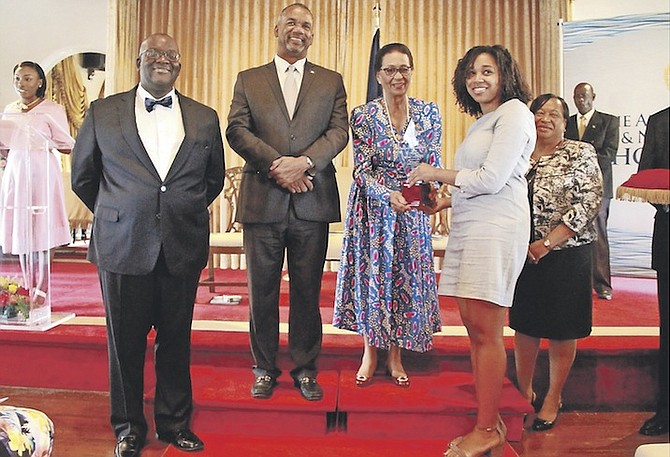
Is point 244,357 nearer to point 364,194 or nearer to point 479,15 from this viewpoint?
point 364,194

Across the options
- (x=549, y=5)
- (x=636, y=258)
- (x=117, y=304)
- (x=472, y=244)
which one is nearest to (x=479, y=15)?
(x=549, y=5)

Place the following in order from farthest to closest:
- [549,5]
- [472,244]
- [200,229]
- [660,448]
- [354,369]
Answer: [549,5]
[354,369]
[200,229]
[472,244]
[660,448]

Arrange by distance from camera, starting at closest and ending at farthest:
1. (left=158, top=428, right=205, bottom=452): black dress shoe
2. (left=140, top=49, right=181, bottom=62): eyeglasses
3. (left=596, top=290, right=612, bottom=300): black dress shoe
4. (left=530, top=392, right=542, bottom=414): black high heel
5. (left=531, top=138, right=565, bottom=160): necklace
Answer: (left=140, top=49, right=181, bottom=62): eyeglasses, (left=158, top=428, right=205, bottom=452): black dress shoe, (left=531, top=138, right=565, bottom=160): necklace, (left=530, top=392, right=542, bottom=414): black high heel, (left=596, top=290, right=612, bottom=300): black dress shoe

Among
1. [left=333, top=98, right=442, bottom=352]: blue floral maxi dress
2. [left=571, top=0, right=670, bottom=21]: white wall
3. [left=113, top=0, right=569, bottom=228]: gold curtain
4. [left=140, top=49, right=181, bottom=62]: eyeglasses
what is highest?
[left=113, top=0, right=569, bottom=228]: gold curtain

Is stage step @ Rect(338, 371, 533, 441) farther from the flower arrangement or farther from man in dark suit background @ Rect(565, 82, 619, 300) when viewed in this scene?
the flower arrangement

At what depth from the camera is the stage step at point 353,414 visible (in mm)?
2539

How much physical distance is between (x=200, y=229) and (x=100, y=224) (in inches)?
13.7

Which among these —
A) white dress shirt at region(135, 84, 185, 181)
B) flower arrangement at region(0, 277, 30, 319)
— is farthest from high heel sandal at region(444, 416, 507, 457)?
flower arrangement at region(0, 277, 30, 319)

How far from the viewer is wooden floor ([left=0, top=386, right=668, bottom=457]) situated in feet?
8.20

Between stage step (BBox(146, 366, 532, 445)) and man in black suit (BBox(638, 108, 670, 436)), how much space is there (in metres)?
0.49

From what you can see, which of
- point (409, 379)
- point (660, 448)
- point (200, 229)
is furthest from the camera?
point (409, 379)

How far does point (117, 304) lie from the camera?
7.49ft

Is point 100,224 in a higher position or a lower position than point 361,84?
lower

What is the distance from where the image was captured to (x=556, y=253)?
263 centimetres
